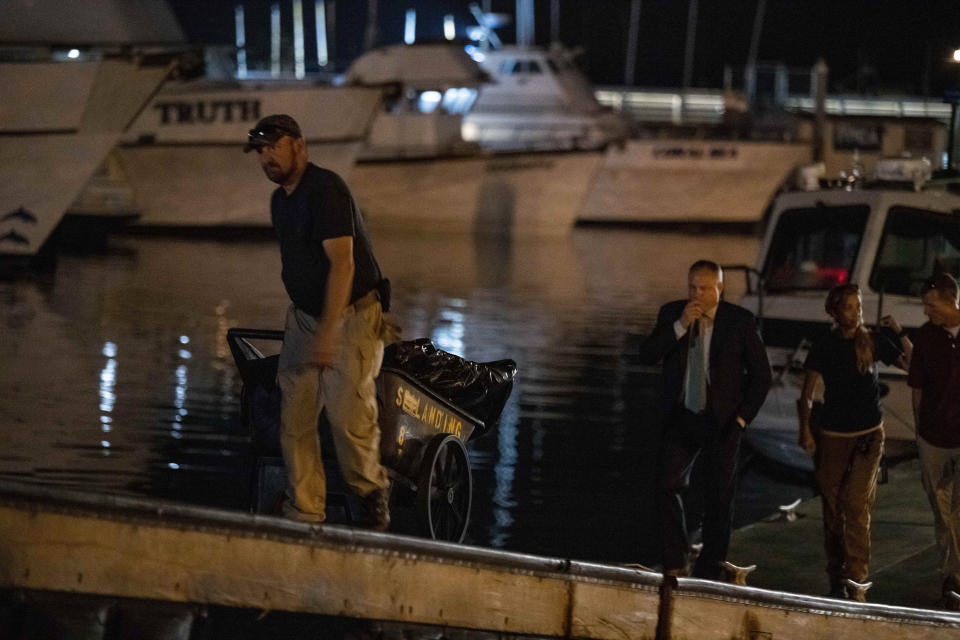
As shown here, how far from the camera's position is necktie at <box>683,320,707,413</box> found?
7.98 m

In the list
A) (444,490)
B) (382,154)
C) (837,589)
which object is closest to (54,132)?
(382,154)

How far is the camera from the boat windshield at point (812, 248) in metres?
12.9

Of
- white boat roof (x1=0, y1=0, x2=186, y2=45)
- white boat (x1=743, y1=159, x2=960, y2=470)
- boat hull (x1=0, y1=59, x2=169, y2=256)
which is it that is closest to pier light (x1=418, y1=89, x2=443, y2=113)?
white boat roof (x1=0, y1=0, x2=186, y2=45)

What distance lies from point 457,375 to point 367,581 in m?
2.14

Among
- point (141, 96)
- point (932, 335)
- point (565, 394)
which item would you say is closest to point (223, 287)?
point (141, 96)

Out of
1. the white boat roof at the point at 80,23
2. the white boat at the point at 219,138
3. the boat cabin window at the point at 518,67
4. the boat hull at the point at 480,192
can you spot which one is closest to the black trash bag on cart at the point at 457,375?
the white boat roof at the point at 80,23

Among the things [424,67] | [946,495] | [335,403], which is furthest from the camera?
[424,67]

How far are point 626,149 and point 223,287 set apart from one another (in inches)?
1174

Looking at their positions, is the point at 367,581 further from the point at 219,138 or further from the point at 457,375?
the point at 219,138

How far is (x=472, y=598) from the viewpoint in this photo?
6.19 meters

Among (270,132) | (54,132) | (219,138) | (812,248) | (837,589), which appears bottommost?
(837,589)

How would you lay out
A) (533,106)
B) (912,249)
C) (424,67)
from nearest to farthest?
(912,249) → (424,67) → (533,106)

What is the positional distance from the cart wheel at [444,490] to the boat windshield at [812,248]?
18.7 feet

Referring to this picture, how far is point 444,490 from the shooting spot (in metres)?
7.79
